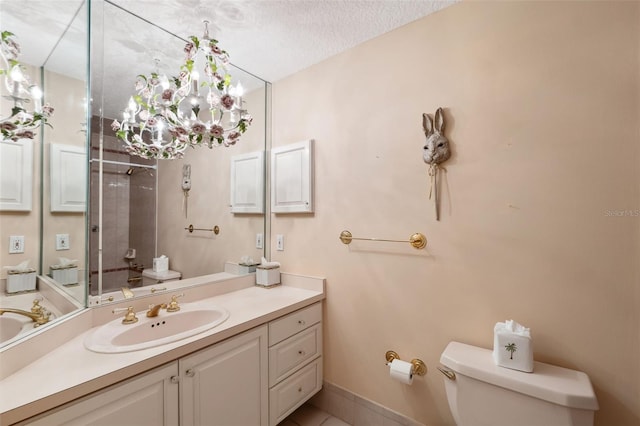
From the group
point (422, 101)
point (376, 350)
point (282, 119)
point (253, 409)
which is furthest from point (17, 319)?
point (422, 101)

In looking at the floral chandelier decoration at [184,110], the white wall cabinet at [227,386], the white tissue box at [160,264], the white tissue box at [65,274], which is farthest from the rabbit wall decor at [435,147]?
the white tissue box at [65,274]

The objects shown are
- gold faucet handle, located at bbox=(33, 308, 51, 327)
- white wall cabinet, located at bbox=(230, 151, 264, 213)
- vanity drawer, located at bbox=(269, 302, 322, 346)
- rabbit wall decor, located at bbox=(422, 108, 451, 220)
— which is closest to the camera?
gold faucet handle, located at bbox=(33, 308, 51, 327)

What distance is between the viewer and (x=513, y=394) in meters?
1.11

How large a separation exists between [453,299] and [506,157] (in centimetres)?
75

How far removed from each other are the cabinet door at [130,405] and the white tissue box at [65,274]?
63cm

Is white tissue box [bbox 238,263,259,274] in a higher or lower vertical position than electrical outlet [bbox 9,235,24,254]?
lower

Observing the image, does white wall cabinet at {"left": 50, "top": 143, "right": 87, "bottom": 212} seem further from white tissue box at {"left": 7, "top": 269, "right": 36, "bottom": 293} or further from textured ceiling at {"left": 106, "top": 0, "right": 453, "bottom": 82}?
textured ceiling at {"left": 106, "top": 0, "right": 453, "bottom": 82}

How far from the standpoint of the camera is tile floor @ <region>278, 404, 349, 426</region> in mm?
1829

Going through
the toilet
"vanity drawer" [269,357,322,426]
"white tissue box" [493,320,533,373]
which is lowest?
"vanity drawer" [269,357,322,426]

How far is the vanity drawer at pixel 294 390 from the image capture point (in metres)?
1.56

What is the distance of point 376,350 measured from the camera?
68.5 inches

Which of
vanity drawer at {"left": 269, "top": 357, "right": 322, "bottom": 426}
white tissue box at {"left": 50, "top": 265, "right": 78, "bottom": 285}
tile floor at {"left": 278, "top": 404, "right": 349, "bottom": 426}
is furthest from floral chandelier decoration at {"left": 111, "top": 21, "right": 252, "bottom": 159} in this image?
tile floor at {"left": 278, "top": 404, "right": 349, "bottom": 426}

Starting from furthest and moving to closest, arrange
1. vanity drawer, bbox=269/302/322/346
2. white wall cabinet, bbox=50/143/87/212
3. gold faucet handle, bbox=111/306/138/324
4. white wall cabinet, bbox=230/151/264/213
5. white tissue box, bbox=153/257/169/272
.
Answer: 1. white wall cabinet, bbox=230/151/264/213
2. white tissue box, bbox=153/257/169/272
3. vanity drawer, bbox=269/302/322/346
4. gold faucet handle, bbox=111/306/138/324
5. white wall cabinet, bbox=50/143/87/212

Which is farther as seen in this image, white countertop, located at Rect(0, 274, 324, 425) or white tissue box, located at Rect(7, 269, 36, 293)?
white tissue box, located at Rect(7, 269, 36, 293)
